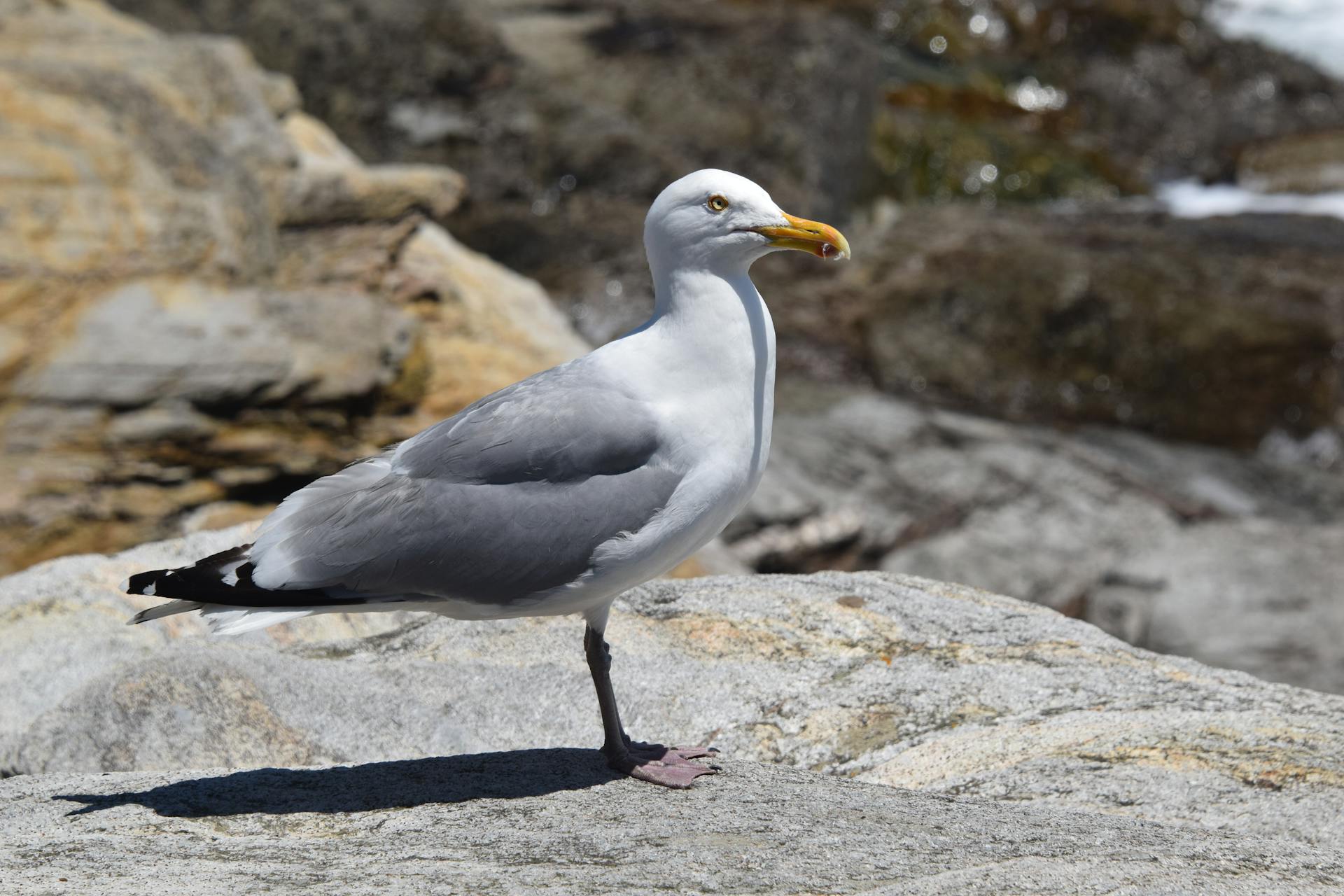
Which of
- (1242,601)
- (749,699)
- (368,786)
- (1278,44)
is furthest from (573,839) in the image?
(1278,44)

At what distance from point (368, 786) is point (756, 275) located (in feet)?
36.3

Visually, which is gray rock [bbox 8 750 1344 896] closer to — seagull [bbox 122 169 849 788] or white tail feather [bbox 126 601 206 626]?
seagull [bbox 122 169 849 788]

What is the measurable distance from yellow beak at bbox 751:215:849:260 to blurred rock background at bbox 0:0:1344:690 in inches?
191

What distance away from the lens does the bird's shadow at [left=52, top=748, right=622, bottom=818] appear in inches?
158

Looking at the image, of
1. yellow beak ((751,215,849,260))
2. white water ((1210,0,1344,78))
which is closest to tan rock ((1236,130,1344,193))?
white water ((1210,0,1344,78))

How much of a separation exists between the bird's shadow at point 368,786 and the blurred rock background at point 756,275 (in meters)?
4.10

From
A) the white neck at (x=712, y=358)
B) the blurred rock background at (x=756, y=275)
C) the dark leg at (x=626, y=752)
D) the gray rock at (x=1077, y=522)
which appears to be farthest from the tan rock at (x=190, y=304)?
the white neck at (x=712, y=358)

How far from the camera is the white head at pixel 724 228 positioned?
13.8 ft

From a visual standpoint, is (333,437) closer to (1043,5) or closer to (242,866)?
(242,866)

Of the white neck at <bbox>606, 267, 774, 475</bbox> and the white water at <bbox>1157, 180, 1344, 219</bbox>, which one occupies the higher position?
the white neck at <bbox>606, 267, 774, 475</bbox>

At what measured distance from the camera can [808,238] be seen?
13.7 ft

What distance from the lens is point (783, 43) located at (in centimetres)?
1636

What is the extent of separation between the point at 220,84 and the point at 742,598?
6.44m

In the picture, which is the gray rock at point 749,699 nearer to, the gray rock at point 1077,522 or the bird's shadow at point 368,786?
the bird's shadow at point 368,786
